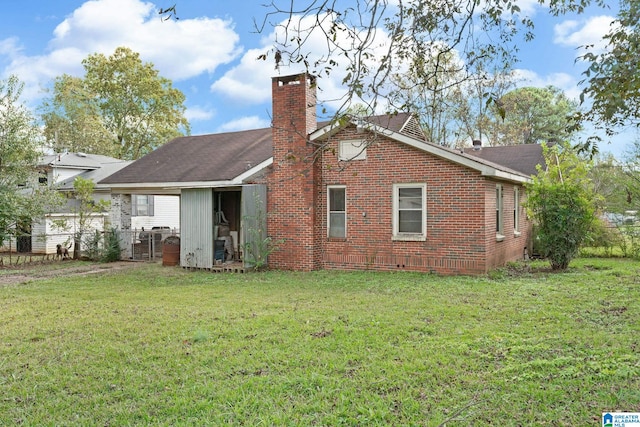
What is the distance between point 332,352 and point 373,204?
24.8 ft

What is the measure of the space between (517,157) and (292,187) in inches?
521


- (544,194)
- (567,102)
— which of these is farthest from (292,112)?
(567,102)

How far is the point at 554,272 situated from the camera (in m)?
12.4

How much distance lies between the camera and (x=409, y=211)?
12.5m

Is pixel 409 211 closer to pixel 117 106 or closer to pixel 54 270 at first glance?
pixel 54 270

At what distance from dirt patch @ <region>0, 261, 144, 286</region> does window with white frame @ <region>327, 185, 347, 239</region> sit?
6.44 meters

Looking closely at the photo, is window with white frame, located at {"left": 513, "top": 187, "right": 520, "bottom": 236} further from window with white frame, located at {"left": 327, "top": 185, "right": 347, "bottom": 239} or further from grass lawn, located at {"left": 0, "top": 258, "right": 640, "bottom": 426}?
window with white frame, located at {"left": 327, "top": 185, "right": 347, "bottom": 239}

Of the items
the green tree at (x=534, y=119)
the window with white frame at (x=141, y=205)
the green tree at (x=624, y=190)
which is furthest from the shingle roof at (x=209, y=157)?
the green tree at (x=534, y=119)

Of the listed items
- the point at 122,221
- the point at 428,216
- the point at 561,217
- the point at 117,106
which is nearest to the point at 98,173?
the point at 122,221

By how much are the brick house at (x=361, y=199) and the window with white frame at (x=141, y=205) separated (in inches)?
366

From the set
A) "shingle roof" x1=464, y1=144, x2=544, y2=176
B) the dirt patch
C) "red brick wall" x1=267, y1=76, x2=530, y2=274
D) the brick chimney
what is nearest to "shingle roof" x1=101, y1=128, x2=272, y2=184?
the brick chimney

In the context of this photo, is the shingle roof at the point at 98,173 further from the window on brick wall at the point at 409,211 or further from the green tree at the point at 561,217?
the green tree at the point at 561,217

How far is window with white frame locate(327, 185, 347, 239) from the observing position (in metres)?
13.2

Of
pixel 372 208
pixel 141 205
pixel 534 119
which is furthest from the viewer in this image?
pixel 534 119
